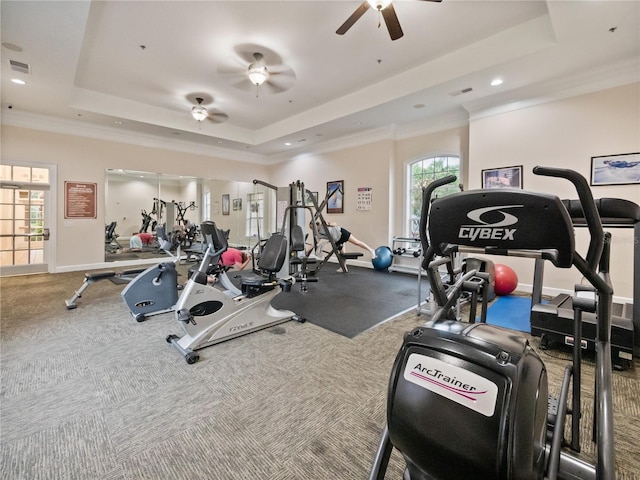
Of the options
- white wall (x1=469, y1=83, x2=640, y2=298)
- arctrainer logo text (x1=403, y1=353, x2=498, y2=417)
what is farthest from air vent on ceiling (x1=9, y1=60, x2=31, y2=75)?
white wall (x1=469, y1=83, x2=640, y2=298)

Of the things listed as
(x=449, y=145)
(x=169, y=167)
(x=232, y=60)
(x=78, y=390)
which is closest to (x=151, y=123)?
(x=169, y=167)

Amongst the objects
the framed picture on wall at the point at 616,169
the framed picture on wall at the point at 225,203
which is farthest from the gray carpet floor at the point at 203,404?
the framed picture on wall at the point at 225,203

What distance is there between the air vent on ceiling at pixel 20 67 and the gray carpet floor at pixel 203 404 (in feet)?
11.7

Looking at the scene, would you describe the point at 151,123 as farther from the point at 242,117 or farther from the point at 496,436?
the point at 496,436

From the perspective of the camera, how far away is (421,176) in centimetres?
688

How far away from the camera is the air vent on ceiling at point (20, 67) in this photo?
4023 mm

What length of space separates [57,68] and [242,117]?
3.48 metres

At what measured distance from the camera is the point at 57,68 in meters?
4.18

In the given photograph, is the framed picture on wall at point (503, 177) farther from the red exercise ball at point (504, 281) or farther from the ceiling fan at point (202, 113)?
the ceiling fan at point (202, 113)

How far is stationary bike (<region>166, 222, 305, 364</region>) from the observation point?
8.74 ft

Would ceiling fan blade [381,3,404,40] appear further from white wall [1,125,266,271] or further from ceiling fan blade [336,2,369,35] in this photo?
white wall [1,125,266,271]

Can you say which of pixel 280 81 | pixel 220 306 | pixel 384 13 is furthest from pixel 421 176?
pixel 220 306

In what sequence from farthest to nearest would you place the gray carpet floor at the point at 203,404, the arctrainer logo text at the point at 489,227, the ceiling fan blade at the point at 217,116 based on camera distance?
the ceiling fan blade at the point at 217,116 < the gray carpet floor at the point at 203,404 < the arctrainer logo text at the point at 489,227

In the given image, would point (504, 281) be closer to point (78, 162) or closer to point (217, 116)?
point (217, 116)
